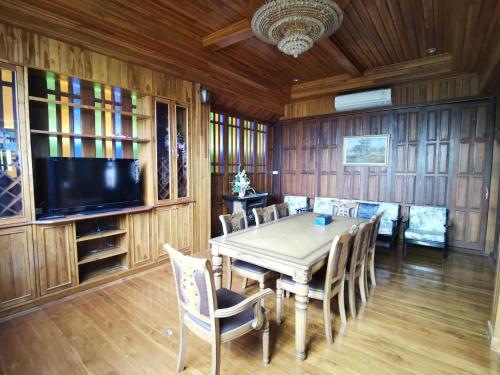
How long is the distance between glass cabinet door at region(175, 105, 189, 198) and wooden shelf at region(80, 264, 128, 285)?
1.23 metres

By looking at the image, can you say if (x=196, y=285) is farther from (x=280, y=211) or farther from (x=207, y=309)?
(x=280, y=211)

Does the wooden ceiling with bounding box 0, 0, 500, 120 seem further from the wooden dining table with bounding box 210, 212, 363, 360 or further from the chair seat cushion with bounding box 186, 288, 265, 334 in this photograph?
the chair seat cushion with bounding box 186, 288, 265, 334

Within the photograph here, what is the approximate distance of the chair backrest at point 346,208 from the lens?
401cm

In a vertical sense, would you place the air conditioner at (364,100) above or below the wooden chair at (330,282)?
above

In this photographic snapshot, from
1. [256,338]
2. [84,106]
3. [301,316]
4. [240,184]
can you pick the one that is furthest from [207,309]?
[240,184]

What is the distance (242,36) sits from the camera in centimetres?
324

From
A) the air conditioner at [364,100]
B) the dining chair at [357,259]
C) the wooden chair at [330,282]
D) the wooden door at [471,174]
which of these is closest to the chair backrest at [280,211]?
the dining chair at [357,259]

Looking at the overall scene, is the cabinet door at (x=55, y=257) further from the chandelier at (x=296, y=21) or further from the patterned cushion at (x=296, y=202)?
the patterned cushion at (x=296, y=202)

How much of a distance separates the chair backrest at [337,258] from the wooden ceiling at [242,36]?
229 centimetres

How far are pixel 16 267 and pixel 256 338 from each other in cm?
239

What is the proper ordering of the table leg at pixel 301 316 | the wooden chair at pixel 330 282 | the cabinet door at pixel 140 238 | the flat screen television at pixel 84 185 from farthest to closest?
the cabinet door at pixel 140 238 → the flat screen television at pixel 84 185 → the wooden chair at pixel 330 282 → the table leg at pixel 301 316

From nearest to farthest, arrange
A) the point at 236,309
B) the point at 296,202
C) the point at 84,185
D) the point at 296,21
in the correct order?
the point at 236,309 < the point at 296,21 < the point at 84,185 < the point at 296,202

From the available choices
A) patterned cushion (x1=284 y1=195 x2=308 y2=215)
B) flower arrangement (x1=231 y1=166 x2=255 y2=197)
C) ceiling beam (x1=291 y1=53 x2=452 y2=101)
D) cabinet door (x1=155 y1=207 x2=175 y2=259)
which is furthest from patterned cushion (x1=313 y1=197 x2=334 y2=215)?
cabinet door (x1=155 y1=207 x2=175 y2=259)

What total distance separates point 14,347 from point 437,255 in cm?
548
